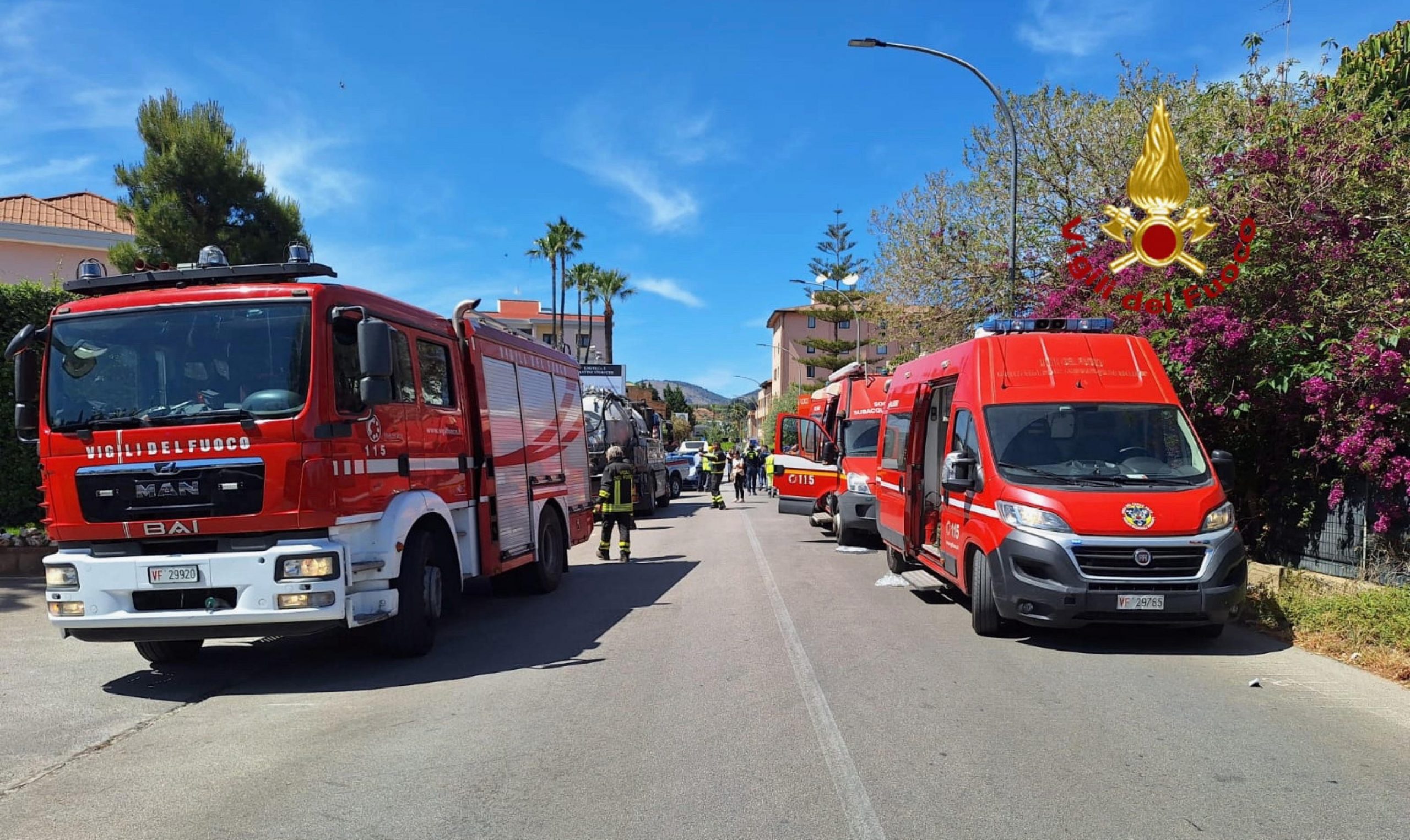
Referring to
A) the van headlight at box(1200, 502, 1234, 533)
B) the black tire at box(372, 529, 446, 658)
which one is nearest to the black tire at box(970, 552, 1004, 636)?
the van headlight at box(1200, 502, 1234, 533)

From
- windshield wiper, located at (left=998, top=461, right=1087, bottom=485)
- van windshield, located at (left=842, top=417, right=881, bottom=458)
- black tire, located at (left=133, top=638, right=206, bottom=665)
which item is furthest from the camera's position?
van windshield, located at (left=842, top=417, right=881, bottom=458)

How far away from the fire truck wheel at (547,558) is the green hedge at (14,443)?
7.21m

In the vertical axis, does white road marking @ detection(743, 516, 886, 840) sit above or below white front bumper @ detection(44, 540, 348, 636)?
below

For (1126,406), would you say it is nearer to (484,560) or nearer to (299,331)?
(484,560)

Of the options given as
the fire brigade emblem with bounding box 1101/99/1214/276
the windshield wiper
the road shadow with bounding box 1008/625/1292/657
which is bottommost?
the road shadow with bounding box 1008/625/1292/657

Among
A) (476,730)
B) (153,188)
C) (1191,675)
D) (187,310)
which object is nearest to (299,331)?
(187,310)

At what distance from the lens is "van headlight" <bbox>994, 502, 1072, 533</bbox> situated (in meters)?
7.39

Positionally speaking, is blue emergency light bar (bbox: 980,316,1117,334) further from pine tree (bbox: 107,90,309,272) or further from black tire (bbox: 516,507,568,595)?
pine tree (bbox: 107,90,309,272)

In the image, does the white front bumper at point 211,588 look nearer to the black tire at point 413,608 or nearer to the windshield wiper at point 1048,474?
the black tire at point 413,608

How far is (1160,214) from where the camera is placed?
12.0 m

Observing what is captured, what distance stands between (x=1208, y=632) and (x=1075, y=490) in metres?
1.89

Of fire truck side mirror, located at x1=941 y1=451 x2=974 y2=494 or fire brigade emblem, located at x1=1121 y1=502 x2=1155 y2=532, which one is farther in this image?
fire truck side mirror, located at x1=941 y1=451 x2=974 y2=494

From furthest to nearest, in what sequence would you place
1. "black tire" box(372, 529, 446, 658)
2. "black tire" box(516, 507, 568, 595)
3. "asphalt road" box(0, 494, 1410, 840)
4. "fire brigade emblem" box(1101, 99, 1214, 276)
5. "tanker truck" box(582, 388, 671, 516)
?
1. "tanker truck" box(582, 388, 671, 516)
2. "fire brigade emblem" box(1101, 99, 1214, 276)
3. "black tire" box(516, 507, 568, 595)
4. "black tire" box(372, 529, 446, 658)
5. "asphalt road" box(0, 494, 1410, 840)

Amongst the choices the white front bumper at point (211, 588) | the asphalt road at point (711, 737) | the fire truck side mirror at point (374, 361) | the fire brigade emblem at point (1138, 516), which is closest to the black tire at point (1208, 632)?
the asphalt road at point (711, 737)
